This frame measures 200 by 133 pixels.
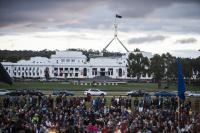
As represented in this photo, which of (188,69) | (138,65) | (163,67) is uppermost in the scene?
(138,65)

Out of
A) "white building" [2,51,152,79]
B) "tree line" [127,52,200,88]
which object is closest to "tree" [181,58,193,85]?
"tree line" [127,52,200,88]

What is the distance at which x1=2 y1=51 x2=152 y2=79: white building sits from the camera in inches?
4838

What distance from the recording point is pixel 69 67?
123500 mm

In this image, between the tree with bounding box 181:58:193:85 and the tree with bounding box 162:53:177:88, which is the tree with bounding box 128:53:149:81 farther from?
the tree with bounding box 181:58:193:85

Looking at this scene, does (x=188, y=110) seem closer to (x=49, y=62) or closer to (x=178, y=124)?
(x=178, y=124)

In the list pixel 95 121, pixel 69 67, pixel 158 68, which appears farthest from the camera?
pixel 69 67

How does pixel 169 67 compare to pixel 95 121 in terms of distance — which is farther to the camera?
pixel 169 67

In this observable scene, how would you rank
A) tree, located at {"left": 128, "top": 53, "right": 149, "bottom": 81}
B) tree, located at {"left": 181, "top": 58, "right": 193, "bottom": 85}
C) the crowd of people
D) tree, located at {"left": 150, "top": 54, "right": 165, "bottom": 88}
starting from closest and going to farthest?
the crowd of people
tree, located at {"left": 150, "top": 54, "right": 165, "bottom": 88}
tree, located at {"left": 181, "top": 58, "right": 193, "bottom": 85}
tree, located at {"left": 128, "top": 53, "right": 149, "bottom": 81}

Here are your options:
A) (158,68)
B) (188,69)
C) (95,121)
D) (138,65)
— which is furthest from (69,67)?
(95,121)

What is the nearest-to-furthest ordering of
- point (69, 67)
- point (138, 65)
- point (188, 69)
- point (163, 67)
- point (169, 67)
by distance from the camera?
point (188, 69) < point (163, 67) < point (169, 67) < point (138, 65) < point (69, 67)

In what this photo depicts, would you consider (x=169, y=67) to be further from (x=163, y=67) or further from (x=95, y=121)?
(x=95, y=121)

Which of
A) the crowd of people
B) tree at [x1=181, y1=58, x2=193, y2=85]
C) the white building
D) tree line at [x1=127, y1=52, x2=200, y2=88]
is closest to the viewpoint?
the crowd of people

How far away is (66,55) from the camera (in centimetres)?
12512

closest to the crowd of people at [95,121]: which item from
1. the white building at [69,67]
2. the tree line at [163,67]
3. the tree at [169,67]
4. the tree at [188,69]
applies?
the tree line at [163,67]
